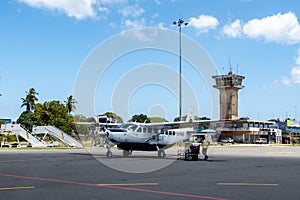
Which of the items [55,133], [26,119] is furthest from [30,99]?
[55,133]

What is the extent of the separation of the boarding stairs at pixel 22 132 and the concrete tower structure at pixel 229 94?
78374 millimetres

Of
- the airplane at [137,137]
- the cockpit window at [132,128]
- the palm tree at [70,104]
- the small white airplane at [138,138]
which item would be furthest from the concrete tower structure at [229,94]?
the cockpit window at [132,128]

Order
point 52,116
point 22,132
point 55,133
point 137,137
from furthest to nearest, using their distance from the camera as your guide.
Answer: point 52,116, point 55,133, point 22,132, point 137,137

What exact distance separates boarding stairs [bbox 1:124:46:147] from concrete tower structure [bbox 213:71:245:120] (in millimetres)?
78374

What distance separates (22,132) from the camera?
161ft

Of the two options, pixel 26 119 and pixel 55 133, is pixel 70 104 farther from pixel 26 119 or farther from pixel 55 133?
pixel 55 133

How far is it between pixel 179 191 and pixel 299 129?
12731cm

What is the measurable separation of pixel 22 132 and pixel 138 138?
26.3 meters

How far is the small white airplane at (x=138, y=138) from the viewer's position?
27.2 m

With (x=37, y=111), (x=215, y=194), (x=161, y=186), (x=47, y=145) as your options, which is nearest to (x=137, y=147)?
(x=161, y=186)

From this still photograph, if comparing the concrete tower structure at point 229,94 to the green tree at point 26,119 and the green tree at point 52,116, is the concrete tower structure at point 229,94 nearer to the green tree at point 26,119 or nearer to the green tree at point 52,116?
the green tree at point 26,119

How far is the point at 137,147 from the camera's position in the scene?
28625mm

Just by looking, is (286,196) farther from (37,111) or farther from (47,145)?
(37,111)

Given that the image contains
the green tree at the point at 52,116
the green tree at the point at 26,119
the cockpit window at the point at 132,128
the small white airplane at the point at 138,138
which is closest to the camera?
the small white airplane at the point at 138,138
